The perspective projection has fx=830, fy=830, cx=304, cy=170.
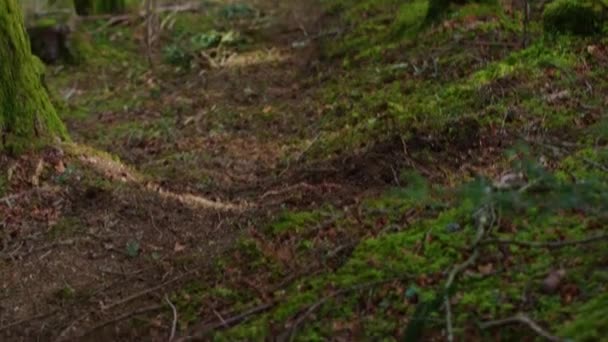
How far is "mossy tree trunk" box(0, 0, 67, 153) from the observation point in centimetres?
711

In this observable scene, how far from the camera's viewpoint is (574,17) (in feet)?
28.2

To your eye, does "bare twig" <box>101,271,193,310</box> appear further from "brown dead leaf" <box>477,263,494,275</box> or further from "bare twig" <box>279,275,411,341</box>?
"brown dead leaf" <box>477,263,494,275</box>

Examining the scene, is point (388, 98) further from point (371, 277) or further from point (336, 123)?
point (371, 277)

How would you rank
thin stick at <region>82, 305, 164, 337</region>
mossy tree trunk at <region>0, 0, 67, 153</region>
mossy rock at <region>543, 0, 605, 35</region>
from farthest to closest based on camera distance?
mossy rock at <region>543, 0, 605, 35</region>
mossy tree trunk at <region>0, 0, 67, 153</region>
thin stick at <region>82, 305, 164, 337</region>

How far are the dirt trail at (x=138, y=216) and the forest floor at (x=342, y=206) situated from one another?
0.06 ft

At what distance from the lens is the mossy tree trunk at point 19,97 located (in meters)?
7.11

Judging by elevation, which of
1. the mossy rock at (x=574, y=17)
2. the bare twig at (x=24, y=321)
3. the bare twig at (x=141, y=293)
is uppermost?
the mossy rock at (x=574, y=17)

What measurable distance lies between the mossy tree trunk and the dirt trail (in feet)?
0.94

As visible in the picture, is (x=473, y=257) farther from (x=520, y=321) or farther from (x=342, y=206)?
(x=342, y=206)

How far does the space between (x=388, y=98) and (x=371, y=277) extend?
4643mm

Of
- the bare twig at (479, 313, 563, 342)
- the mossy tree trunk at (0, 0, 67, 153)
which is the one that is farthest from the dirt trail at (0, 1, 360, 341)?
the bare twig at (479, 313, 563, 342)

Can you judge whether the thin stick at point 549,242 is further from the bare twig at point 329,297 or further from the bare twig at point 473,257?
the bare twig at point 329,297

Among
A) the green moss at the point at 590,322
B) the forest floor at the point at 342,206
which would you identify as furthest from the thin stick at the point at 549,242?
the green moss at the point at 590,322

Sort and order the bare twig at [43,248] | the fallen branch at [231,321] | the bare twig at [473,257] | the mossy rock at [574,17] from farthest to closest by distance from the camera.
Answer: the mossy rock at [574,17]
the bare twig at [43,248]
the fallen branch at [231,321]
the bare twig at [473,257]
